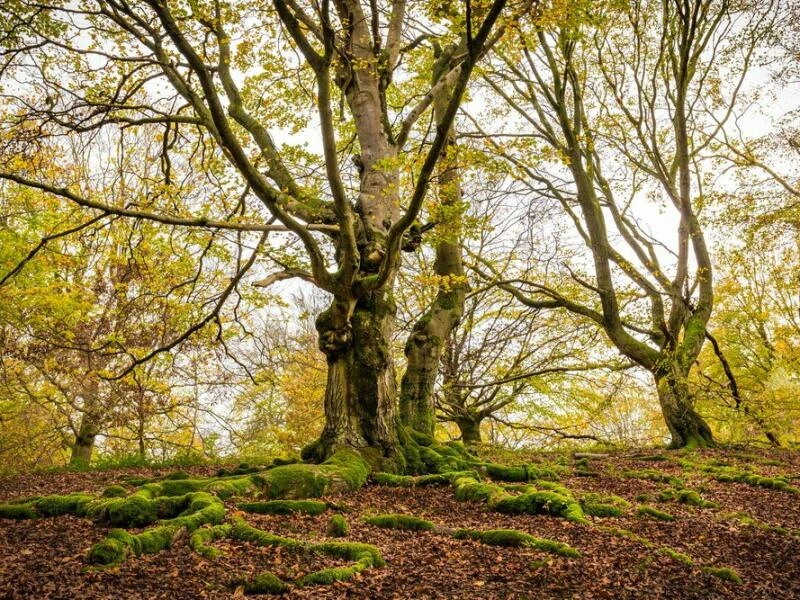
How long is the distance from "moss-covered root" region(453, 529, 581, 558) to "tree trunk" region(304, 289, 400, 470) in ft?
9.17

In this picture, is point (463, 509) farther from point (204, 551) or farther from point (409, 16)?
point (409, 16)

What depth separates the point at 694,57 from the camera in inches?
523

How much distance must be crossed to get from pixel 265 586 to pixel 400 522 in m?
2.37

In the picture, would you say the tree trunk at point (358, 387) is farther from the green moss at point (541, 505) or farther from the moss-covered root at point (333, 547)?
the moss-covered root at point (333, 547)

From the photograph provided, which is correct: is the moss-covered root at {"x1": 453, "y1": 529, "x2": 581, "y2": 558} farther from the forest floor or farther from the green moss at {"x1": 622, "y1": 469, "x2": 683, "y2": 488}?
the green moss at {"x1": 622, "y1": 469, "x2": 683, "y2": 488}

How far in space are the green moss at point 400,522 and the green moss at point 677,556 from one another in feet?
7.37

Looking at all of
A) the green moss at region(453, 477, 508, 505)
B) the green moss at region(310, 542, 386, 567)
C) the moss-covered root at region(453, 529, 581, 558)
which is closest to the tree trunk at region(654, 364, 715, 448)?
the green moss at region(453, 477, 508, 505)

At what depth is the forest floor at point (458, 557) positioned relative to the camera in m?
3.85

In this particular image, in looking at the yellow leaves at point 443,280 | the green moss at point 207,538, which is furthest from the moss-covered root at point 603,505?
the green moss at point 207,538

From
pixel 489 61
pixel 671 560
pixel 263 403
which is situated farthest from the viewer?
pixel 263 403

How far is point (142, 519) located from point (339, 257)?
5.11m

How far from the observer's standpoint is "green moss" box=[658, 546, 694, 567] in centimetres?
493

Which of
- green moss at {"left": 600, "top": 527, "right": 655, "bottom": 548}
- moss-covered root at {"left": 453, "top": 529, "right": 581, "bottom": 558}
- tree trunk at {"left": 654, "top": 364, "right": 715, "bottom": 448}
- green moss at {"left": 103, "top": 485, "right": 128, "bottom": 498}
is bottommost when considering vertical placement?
green moss at {"left": 600, "top": 527, "right": 655, "bottom": 548}

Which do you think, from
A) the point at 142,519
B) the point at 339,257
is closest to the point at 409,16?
the point at 339,257
